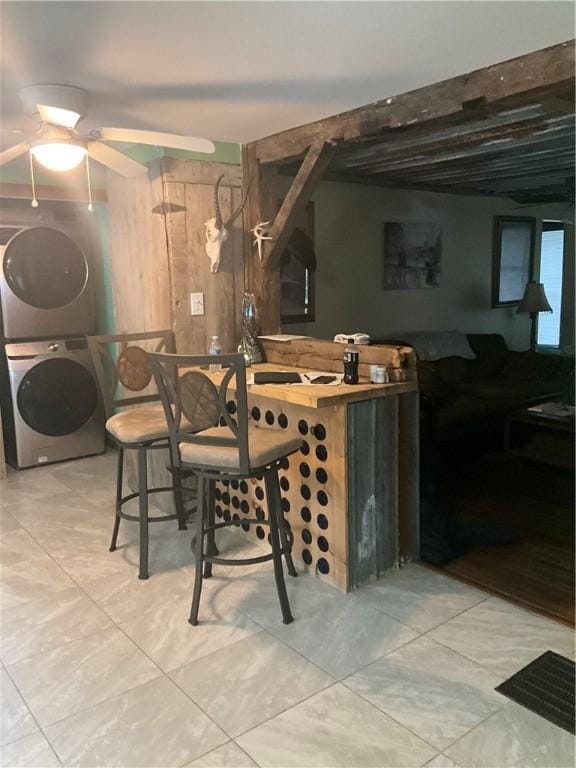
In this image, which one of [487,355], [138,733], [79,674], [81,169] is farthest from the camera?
[487,355]

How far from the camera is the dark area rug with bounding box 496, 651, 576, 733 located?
1951 mm

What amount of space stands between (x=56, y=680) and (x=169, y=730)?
50 cm

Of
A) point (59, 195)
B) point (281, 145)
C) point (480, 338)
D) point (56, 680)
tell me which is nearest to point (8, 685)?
point (56, 680)

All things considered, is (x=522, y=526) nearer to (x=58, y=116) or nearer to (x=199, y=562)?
(x=199, y=562)

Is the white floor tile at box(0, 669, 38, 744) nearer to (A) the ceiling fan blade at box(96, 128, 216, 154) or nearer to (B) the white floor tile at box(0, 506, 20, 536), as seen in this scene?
(B) the white floor tile at box(0, 506, 20, 536)

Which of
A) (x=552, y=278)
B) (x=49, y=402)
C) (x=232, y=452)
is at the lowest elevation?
(x=49, y=402)

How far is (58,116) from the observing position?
2350 millimetres

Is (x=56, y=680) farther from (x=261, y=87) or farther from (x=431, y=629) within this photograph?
(x=261, y=87)

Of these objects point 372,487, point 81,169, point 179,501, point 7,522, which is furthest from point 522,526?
point 81,169

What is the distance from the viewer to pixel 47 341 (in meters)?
4.43

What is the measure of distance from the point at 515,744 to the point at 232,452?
1278 millimetres

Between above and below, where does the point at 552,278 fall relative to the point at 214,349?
above

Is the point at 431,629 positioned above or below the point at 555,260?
below

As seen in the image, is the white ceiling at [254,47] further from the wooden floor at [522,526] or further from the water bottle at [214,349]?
the wooden floor at [522,526]
